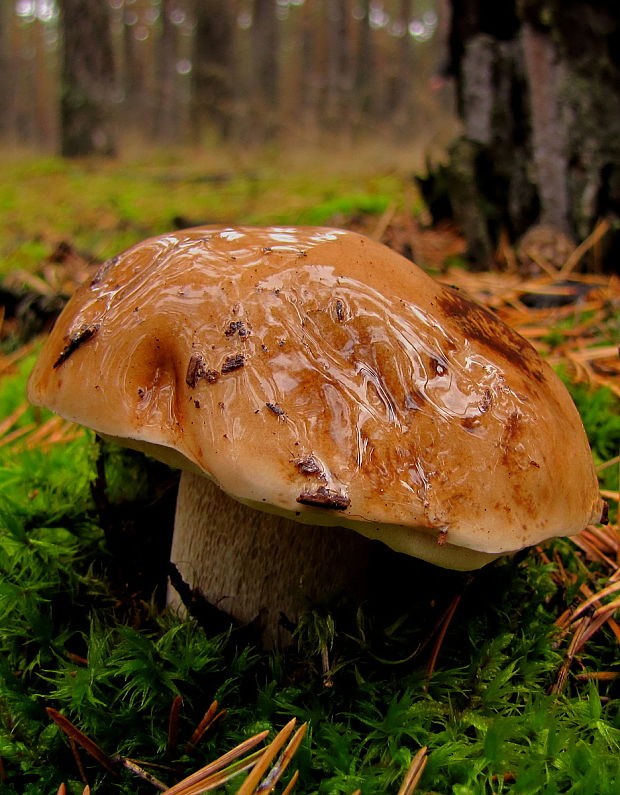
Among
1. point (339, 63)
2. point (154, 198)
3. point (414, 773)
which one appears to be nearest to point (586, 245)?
point (414, 773)

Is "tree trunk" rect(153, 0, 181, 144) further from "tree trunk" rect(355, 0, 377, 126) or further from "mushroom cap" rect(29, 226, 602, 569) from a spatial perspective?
"mushroom cap" rect(29, 226, 602, 569)

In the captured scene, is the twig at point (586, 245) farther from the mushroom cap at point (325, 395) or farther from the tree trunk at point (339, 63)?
the tree trunk at point (339, 63)

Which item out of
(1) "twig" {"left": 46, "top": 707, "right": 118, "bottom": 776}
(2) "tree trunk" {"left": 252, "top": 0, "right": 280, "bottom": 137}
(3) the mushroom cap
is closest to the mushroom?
(3) the mushroom cap

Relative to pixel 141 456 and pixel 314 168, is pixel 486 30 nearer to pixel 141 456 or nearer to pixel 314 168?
pixel 141 456

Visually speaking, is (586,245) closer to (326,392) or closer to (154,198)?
(326,392)

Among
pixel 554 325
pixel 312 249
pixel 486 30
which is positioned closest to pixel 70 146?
pixel 486 30

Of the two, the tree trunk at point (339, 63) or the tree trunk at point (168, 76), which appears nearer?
the tree trunk at point (168, 76)

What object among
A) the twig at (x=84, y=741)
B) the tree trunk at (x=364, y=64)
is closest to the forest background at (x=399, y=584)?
the twig at (x=84, y=741)

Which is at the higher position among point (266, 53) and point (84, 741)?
point (266, 53)
